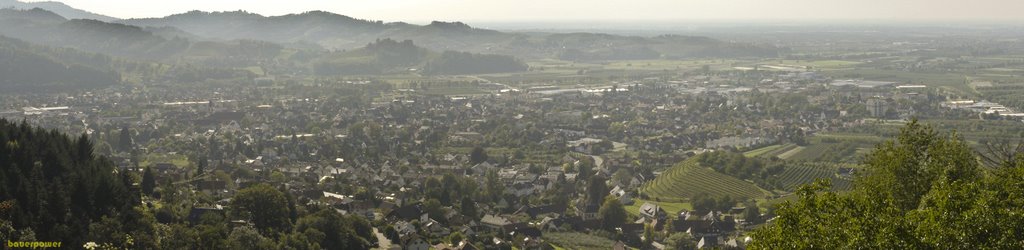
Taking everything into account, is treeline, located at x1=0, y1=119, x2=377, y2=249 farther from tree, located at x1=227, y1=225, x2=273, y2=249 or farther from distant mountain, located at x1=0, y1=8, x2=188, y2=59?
distant mountain, located at x1=0, y1=8, x2=188, y2=59

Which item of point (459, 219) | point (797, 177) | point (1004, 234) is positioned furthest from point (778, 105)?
point (1004, 234)

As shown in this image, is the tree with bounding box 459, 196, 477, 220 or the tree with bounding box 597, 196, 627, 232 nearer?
the tree with bounding box 597, 196, 627, 232

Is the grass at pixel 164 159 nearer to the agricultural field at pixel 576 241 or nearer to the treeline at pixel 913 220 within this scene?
the agricultural field at pixel 576 241

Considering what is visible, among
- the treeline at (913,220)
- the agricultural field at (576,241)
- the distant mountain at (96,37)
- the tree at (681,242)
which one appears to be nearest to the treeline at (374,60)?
the distant mountain at (96,37)

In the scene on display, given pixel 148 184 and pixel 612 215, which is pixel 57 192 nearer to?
pixel 148 184

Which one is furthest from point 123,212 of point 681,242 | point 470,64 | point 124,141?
point 470,64

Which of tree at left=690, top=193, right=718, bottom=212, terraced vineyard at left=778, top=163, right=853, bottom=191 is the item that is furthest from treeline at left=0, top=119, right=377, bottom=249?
terraced vineyard at left=778, top=163, right=853, bottom=191
